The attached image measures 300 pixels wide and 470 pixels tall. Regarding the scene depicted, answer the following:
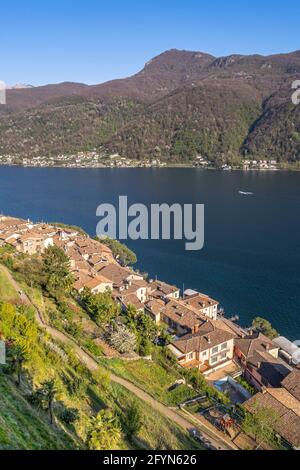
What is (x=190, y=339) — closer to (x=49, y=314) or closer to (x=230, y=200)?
(x=49, y=314)

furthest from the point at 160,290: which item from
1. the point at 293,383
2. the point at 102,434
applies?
the point at 102,434

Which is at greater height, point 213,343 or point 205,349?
point 213,343

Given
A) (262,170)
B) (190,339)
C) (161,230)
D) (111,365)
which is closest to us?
(111,365)

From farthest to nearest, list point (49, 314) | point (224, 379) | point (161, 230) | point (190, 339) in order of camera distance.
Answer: point (161, 230) → point (190, 339) → point (224, 379) → point (49, 314)

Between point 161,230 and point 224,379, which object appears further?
point 161,230

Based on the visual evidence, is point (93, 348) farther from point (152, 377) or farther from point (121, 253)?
point (121, 253)

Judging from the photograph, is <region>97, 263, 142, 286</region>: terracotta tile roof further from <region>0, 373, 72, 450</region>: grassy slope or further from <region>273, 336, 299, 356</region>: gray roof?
<region>0, 373, 72, 450</region>: grassy slope
